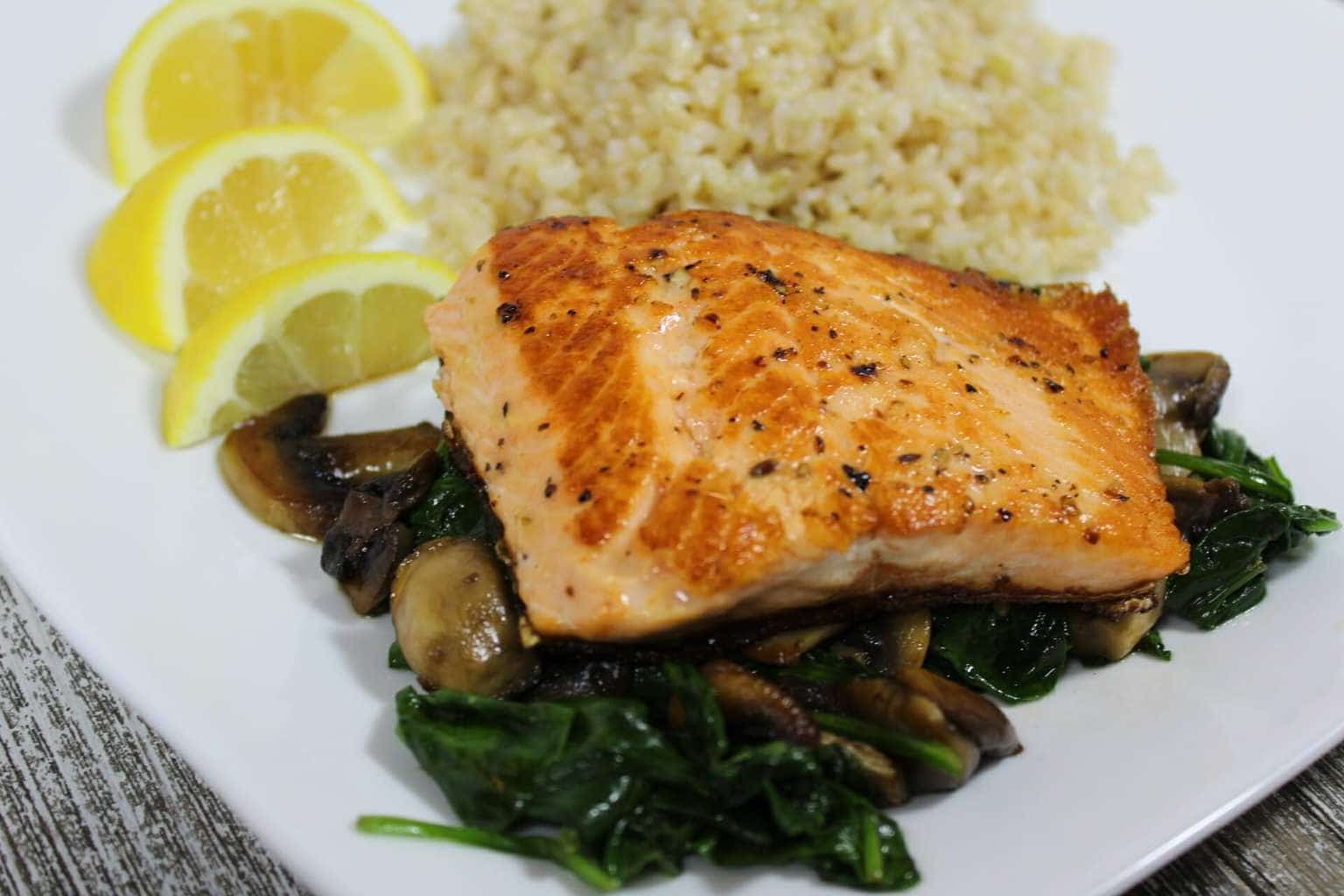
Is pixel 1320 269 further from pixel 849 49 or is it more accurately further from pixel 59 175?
pixel 59 175

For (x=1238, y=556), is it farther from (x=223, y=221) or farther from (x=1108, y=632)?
(x=223, y=221)

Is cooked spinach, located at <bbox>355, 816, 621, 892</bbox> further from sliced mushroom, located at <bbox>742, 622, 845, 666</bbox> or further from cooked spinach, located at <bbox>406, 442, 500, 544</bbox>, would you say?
cooked spinach, located at <bbox>406, 442, 500, 544</bbox>

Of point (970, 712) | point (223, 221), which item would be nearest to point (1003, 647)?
point (970, 712)

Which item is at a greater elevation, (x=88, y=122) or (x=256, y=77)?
(x=256, y=77)

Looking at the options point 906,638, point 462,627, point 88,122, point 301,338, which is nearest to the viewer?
point 462,627

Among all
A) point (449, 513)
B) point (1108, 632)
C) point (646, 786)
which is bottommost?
point (449, 513)

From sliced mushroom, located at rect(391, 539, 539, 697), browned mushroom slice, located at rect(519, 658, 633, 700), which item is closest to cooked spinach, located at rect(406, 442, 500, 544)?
sliced mushroom, located at rect(391, 539, 539, 697)

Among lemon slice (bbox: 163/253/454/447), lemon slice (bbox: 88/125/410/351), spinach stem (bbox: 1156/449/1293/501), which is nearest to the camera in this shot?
spinach stem (bbox: 1156/449/1293/501)
